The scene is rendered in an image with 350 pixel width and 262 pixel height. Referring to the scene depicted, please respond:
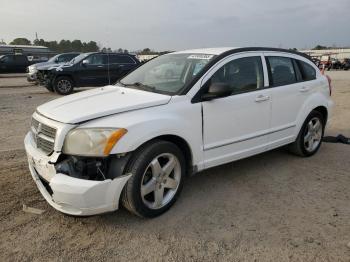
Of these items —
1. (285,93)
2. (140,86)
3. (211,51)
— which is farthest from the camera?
(285,93)

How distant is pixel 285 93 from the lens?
15.4 ft

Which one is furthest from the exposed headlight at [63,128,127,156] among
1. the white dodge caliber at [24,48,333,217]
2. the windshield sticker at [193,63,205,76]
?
the windshield sticker at [193,63,205,76]

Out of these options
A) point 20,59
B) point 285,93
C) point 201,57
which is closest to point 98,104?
point 201,57

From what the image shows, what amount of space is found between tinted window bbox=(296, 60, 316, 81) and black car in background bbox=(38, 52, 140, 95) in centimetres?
948

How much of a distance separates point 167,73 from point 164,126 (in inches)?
45.6

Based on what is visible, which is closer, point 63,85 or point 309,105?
point 309,105

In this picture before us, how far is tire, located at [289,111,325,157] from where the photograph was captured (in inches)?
205

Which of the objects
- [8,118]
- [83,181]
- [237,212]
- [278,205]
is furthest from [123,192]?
[8,118]

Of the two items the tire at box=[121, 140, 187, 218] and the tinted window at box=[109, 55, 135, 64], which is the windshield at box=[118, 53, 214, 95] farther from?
the tinted window at box=[109, 55, 135, 64]

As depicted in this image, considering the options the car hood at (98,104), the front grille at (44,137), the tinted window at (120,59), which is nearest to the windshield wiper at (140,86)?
the car hood at (98,104)

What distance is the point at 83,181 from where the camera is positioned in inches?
115

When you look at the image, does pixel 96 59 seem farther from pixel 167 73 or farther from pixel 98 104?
pixel 98 104

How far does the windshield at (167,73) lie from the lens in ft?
12.8

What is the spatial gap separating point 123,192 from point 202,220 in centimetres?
87
